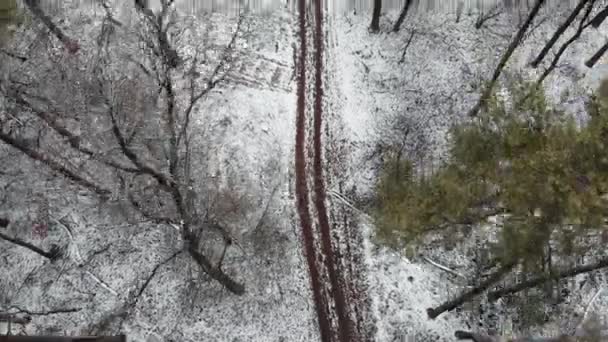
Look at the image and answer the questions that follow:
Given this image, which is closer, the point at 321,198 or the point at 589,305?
the point at 589,305

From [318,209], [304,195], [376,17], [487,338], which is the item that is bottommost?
[487,338]

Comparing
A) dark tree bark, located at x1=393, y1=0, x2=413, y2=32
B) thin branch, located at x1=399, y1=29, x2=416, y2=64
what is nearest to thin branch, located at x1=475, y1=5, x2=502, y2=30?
thin branch, located at x1=399, y1=29, x2=416, y2=64

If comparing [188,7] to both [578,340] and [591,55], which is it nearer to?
[591,55]

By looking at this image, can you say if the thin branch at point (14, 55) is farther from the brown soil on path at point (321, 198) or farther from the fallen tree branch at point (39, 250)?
the brown soil on path at point (321, 198)

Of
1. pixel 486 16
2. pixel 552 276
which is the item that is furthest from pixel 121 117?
pixel 486 16

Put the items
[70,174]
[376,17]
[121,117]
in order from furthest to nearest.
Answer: [376,17]
[70,174]
[121,117]

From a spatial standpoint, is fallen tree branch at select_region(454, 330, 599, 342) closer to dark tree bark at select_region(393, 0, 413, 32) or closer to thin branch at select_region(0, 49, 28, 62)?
dark tree bark at select_region(393, 0, 413, 32)

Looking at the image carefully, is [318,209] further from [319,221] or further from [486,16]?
[486,16]
